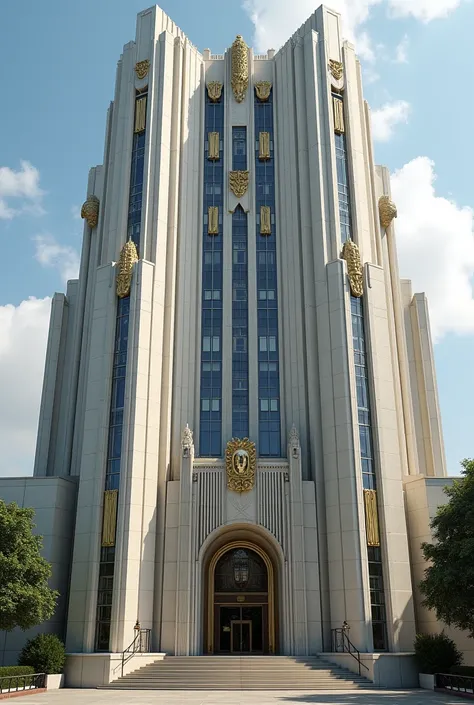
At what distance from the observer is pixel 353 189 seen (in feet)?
176

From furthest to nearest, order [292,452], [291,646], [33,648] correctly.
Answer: [292,452] < [291,646] < [33,648]

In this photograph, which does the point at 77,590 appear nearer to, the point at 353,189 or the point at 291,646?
the point at 291,646

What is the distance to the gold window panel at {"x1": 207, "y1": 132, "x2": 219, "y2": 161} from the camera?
5700 cm

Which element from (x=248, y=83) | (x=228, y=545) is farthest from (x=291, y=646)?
(x=248, y=83)

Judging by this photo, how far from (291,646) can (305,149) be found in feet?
123

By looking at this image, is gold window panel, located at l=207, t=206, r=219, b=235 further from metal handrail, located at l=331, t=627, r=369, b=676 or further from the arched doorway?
metal handrail, located at l=331, t=627, r=369, b=676

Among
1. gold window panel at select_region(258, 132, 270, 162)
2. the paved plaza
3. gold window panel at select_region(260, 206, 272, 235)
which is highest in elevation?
gold window panel at select_region(258, 132, 270, 162)

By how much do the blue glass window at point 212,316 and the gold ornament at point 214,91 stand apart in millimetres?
1151

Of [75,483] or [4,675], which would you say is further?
[75,483]

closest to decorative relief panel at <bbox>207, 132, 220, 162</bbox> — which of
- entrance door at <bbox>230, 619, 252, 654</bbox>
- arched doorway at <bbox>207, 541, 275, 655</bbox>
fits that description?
arched doorway at <bbox>207, 541, 275, 655</bbox>

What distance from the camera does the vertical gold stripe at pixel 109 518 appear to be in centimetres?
4288

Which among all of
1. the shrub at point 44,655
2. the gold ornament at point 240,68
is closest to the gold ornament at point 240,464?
the shrub at point 44,655

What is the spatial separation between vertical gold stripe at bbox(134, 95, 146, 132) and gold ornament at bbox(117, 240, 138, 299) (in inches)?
457

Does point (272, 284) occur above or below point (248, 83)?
below
